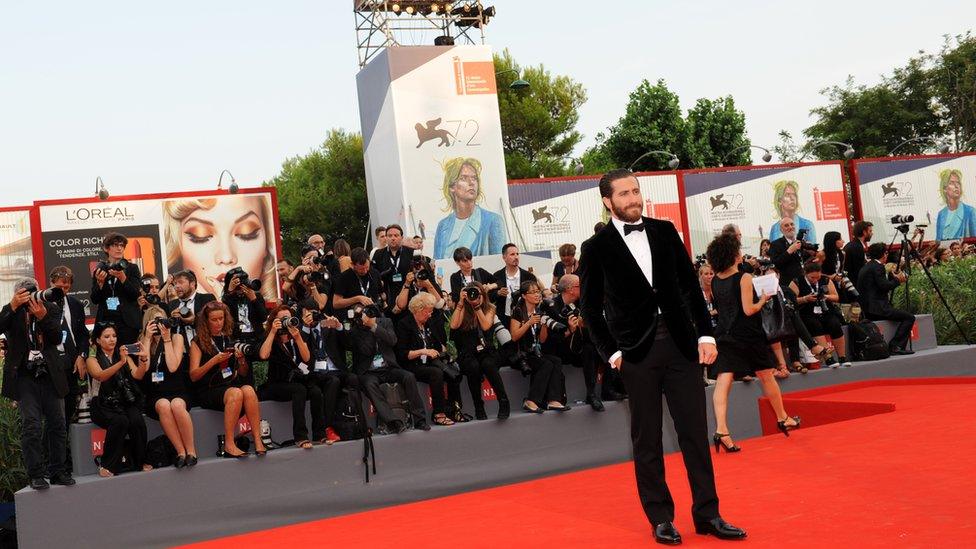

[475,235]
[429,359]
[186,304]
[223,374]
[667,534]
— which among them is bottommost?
[667,534]

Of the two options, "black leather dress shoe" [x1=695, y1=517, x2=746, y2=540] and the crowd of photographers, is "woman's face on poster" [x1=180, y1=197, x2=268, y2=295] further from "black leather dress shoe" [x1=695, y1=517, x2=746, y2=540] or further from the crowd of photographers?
"black leather dress shoe" [x1=695, y1=517, x2=746, y2=540]

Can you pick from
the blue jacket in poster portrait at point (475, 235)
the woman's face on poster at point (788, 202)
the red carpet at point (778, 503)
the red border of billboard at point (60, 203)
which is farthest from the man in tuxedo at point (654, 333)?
the woman's face on poster at point (788, 202)

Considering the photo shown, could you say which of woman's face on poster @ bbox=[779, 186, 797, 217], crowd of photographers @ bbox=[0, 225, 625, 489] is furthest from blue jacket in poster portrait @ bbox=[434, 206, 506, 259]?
crowd of photographers @ bbox=[0, 225, 625, 489]

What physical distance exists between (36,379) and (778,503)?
16.4 ft

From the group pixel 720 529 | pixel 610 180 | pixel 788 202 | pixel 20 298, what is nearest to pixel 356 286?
pixel 20 298

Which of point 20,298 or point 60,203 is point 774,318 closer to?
point 20,298

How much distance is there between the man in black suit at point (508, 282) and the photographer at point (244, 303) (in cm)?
221

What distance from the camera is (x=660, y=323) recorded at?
4.69 meters

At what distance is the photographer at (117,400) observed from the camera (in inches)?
281

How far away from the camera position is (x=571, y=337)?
30.3 ft

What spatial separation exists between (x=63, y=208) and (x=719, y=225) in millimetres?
13649

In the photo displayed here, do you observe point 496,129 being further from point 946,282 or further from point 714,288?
point 714,288

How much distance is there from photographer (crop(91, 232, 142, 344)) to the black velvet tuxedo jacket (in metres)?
4.50

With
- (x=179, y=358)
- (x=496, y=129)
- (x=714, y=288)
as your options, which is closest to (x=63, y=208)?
(x=496, y=129)
